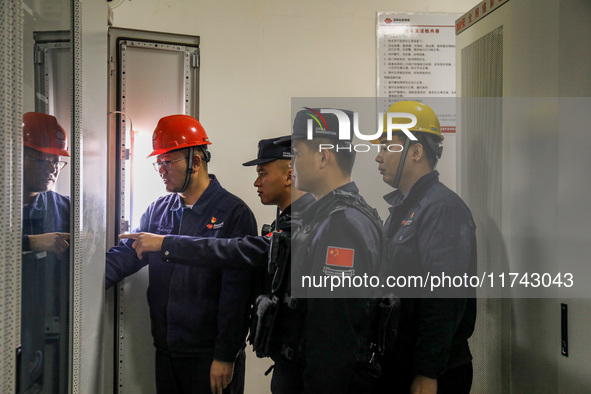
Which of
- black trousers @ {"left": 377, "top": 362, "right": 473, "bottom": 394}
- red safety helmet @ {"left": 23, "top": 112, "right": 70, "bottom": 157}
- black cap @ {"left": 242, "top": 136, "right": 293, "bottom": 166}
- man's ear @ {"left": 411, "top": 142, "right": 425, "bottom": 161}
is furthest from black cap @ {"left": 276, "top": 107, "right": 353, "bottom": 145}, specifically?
black trousers @ {"left": 377, "top": 362, "right": 473, "bottom": 394}

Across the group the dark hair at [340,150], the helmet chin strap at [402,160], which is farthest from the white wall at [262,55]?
the helmet chin strap at [402,160]

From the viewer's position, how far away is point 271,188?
169 cm

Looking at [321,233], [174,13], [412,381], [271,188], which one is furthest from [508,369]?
[174,13]

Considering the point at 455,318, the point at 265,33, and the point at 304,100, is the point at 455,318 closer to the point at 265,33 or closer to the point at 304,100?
the point at 304,100

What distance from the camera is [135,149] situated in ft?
6.26

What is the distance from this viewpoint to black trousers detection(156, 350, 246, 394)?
64.6 inches

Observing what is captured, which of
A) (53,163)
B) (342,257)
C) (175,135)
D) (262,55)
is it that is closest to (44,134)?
(53,163)

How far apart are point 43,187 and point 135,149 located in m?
0.86

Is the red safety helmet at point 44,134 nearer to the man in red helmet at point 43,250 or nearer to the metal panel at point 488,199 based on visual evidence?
the man in red helmet at point 43,250

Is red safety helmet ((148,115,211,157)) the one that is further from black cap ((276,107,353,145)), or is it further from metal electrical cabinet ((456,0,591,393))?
metal electrical cabinet ((456,0,591,393))

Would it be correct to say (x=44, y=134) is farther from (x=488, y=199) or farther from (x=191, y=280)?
(x=488, y=199)

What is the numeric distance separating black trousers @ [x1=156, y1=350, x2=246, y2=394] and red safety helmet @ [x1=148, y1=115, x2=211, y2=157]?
36.0 inches

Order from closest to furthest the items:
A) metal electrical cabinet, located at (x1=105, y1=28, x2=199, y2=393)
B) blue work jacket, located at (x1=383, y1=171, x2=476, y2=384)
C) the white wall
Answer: blue work jacket, located at (x1=383, y1=171, x2=476, y2=384) < metal electrical cabinet, located at (x1=105, y1=28, x2=199, y2=393) < the white wall

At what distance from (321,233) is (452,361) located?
2.16ft
